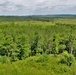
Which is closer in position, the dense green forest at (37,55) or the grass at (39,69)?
the grass at (39,69)

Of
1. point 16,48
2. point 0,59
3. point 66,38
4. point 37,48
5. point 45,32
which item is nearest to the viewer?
point 0,59

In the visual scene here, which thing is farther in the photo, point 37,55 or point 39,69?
point 37,55

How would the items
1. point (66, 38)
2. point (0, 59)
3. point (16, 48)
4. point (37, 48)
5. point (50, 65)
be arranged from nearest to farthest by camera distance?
1. point (50, 65)
2. point (0, 59)
3. point (16, 48)
4. point (37, 48)
5. point (66, 38)

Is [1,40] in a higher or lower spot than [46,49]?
higher

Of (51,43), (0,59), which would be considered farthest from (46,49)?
(0,59)

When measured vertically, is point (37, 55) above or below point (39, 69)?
below

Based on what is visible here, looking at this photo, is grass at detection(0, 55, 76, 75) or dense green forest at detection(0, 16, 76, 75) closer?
grass at detection(0, 55, 76, 75)

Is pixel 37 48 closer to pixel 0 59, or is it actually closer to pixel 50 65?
pixel 0 59

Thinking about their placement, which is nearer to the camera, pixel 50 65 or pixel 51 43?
pixel 50 65

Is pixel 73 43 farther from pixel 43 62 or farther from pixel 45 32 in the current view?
A: pixel 43 62
